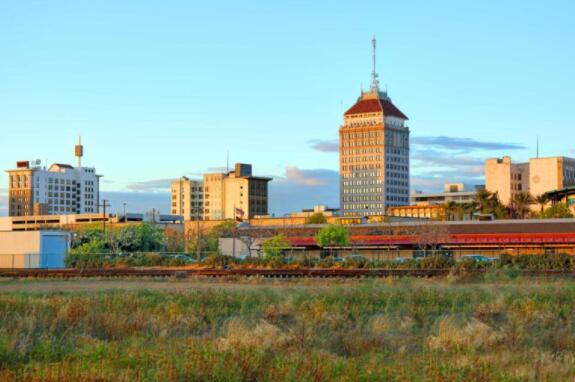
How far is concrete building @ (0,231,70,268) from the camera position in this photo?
87625mm

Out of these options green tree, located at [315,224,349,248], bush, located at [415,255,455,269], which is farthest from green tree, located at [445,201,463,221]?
bush, located at [415,255,455,269]

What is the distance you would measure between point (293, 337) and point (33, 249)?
241ft

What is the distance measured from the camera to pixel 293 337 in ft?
71.1

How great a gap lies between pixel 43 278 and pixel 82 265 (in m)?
21.6

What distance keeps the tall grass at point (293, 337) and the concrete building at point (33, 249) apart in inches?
2179

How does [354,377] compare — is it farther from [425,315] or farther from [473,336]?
[425,315]

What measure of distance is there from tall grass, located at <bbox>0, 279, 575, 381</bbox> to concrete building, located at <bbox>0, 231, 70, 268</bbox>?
55.3 meters

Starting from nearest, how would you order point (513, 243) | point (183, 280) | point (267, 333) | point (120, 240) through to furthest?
point (267, 333)
point (183, 280)
point (513, 243)
point (120, 240)

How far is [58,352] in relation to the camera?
19234 mm

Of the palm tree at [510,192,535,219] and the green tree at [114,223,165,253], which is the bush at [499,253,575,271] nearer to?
the green tree at [114,223,165,253]

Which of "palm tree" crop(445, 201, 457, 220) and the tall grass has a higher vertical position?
"palm tree" crop(445, 201, 457, 220)

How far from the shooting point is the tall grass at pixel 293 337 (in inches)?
661

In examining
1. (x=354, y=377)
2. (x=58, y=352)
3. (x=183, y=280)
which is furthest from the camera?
(x=183, y=280)

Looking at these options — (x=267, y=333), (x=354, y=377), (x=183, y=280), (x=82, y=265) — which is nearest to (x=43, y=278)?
(x=183, y=280)
